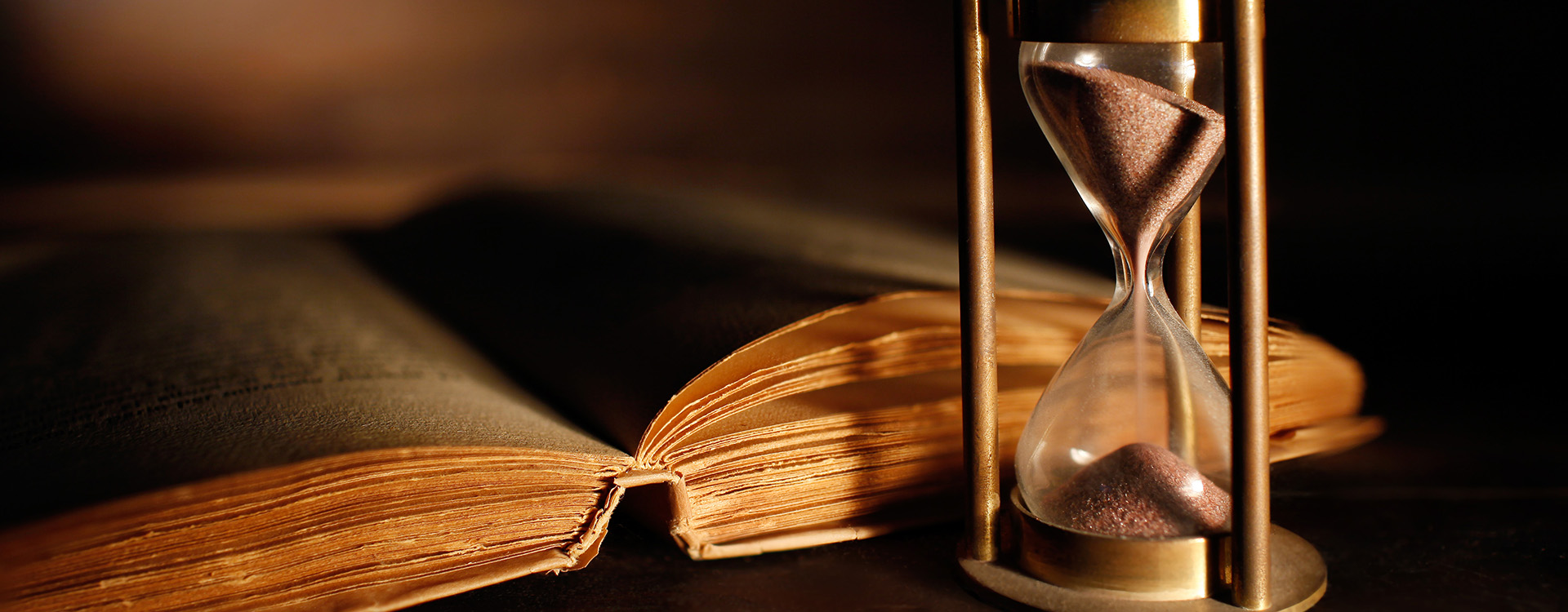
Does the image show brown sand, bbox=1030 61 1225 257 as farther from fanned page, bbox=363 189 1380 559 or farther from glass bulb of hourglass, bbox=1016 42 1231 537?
fanned page, bbox=363 189 1380 559

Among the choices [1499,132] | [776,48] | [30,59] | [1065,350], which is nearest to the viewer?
[1065,350]

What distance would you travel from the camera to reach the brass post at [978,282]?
754 millimetres

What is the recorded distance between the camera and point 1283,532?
85cm

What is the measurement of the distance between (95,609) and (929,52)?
5.17 ft

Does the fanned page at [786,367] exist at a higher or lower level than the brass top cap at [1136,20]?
lower

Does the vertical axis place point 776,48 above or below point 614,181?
above

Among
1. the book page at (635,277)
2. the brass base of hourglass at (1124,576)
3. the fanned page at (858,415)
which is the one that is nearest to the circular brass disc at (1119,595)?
the brass base of hourglass at (1124,576)

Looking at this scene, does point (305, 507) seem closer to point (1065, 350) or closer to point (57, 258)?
point (1065, 350)

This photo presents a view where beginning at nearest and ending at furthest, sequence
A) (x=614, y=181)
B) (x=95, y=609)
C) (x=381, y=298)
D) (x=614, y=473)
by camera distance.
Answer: (x=95, y=609)
(x=614, y=473)
(x=381, y=298)
(x=614, y=181)

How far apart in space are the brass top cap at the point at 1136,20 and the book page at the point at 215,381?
39cm

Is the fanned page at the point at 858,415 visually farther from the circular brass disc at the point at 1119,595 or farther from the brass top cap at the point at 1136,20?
the brass top cap at the point at 1136,20

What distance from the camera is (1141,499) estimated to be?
2.52ft

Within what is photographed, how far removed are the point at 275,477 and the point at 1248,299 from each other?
1.85 ft

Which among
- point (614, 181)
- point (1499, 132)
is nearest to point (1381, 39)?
point (1499, 132)
